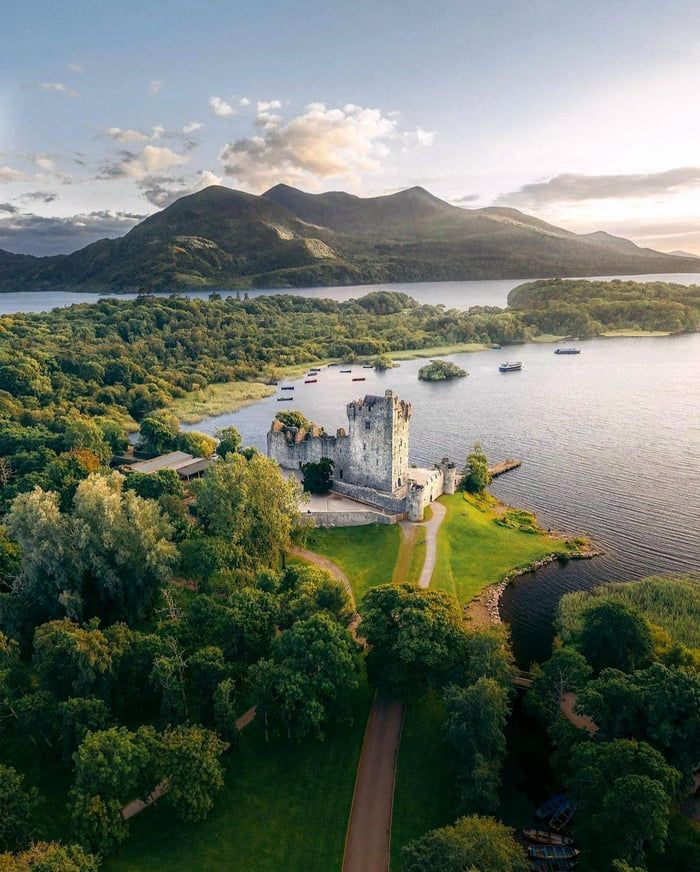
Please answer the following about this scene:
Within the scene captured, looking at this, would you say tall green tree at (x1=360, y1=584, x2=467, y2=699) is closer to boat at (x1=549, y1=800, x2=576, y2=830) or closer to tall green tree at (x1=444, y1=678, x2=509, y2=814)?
tall green tree at (x1=444, y1=678, x2=509, y2=814)

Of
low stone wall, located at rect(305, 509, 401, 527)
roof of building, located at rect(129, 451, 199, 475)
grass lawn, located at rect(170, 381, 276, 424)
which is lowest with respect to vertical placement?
low stone wall, located at rect(305, 509, 401, 527)

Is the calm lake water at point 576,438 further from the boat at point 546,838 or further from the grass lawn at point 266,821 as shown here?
the grass lawn at point 266,821

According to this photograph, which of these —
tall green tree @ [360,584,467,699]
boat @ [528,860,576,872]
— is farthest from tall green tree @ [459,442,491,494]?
boat @ [528,860,576,872]

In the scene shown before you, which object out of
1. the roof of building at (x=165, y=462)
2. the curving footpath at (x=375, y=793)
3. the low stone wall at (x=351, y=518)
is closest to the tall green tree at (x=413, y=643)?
the curving footpath at (x=375, y=793)

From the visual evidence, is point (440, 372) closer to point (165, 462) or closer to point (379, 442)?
point (379, 442)

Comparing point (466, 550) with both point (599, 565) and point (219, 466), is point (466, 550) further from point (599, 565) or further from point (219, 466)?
point (219, 466)

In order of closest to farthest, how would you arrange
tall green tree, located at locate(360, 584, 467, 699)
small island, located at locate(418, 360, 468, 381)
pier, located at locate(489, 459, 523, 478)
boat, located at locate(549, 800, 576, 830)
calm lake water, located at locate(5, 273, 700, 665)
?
boat, located at locate(549, 800, 576, 830), tall green tree, located at locate(360, 584, 467, 699), calm lake water, located at locate(5, 273, 700, 665), pier, located at locate(489, 459, 523, 478), small island, located at locate(418, 360, 468, 381)

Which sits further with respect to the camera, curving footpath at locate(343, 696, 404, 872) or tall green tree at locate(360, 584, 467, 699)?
tall green tree at locate(360, 584, 467, 699)

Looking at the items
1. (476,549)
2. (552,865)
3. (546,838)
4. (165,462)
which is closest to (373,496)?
(476,549)
